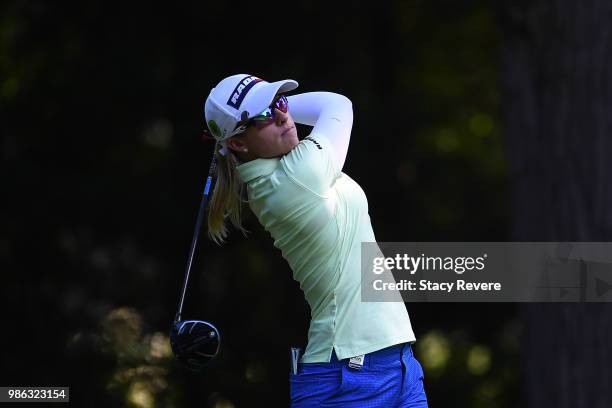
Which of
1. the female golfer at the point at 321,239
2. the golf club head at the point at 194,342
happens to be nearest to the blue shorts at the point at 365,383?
the female golfer at the point at 321,239

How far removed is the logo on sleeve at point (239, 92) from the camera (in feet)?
11.4

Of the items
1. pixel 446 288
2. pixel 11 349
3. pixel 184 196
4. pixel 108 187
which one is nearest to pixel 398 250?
pixel 446 288

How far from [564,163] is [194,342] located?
2247 mm

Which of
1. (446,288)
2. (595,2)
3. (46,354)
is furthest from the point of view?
(46,354)

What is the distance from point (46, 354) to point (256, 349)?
4.61 ft

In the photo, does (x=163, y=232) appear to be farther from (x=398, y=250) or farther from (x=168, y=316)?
(x=398, y=250)

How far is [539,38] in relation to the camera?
5.21 m

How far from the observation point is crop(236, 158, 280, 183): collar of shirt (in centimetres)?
345

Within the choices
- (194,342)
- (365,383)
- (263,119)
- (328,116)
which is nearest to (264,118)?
(263,119)

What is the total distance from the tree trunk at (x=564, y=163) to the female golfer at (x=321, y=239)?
171 cm

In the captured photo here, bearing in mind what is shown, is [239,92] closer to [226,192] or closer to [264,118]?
[264,118]

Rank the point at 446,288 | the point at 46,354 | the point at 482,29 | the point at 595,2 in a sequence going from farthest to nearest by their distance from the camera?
1. the point at 482,29
2. the point at 46,354
3. the point at 446,288
4. the point at 595,2

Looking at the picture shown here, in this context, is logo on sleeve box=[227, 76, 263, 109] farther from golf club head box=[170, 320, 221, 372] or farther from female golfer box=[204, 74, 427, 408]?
golf club head box=[170, 320, 221, 372]

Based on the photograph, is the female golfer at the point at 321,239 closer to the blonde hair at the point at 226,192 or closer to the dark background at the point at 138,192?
the blonde hair at the point at 226,192
